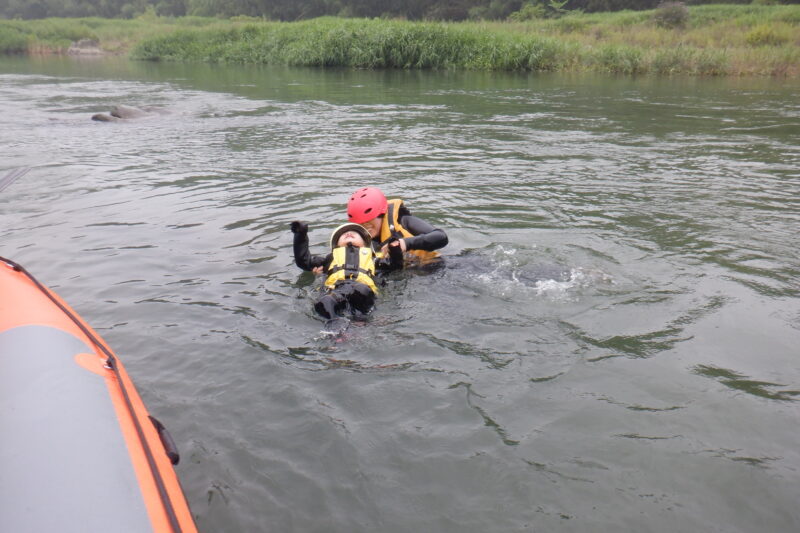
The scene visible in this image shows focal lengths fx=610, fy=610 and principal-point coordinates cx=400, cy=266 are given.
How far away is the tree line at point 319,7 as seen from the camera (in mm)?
48625

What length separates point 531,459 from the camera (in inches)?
129

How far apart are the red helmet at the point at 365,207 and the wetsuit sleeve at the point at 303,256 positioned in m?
0.48

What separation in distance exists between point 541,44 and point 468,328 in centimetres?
2434

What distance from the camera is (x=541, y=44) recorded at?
2623cm

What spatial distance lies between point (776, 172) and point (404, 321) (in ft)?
23.9

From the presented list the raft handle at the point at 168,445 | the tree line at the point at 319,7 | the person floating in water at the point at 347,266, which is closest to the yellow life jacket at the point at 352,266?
the person floating in water at the point at 347,266

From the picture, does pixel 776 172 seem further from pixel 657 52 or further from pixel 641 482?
A: pixel 657 52

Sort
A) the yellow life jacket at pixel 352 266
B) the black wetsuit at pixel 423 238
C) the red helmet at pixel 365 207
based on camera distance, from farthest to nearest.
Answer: the black wetsuit at pixel 423 238
the red helmet at pixel 365 207
the yellow life jacket at pixel 352 266

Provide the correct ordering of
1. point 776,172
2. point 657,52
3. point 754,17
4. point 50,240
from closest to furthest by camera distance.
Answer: point 50,240 < point 776,172 < point 657,52 < point 754,17

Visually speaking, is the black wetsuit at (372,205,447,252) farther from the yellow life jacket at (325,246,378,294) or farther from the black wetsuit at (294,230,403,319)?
the yellow life jacket at (325,246,378,294)

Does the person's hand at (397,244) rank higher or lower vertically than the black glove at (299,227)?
lower

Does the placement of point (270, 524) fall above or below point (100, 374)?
below

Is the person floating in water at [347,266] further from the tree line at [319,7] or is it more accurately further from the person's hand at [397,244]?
the tree line at [319,7]

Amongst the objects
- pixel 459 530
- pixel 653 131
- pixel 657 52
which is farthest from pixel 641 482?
pixel 657 52
